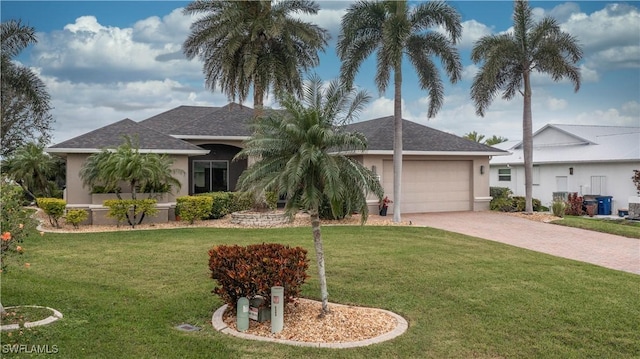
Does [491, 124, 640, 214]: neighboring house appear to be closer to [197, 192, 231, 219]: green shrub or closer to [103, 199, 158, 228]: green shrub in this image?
[197, 192, 231, 219]: green shrub

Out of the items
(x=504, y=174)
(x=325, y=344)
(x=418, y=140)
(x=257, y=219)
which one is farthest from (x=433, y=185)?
(x=325, y=344)

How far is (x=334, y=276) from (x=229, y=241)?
501 centimetres

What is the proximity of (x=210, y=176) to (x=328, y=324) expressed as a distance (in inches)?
686

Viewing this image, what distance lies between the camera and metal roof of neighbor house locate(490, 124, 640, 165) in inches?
903

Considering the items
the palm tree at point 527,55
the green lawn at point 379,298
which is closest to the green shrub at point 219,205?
the green lawn at point 379,298

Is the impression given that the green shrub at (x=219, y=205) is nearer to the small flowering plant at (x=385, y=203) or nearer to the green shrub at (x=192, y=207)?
the green shrub at (x=192, y=207)

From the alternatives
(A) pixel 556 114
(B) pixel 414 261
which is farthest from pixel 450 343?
(A) pixel 556 114

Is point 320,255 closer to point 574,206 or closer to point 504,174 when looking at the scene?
point 574,206

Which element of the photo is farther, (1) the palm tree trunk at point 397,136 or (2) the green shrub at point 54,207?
(1) the palm tree trunk at point 397,136

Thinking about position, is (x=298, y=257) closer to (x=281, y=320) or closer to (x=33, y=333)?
(x=281, y=320)

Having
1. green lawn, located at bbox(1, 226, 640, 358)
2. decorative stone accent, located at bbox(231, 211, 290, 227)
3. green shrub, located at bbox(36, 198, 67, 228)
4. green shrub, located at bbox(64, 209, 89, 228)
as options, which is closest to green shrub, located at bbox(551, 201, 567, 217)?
green lawn, located at bbox(1, 226, 640, 358)

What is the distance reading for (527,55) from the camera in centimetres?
2000

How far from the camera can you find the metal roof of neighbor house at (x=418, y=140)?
20.0 metres

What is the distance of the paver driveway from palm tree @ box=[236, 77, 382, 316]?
7.58 meters
